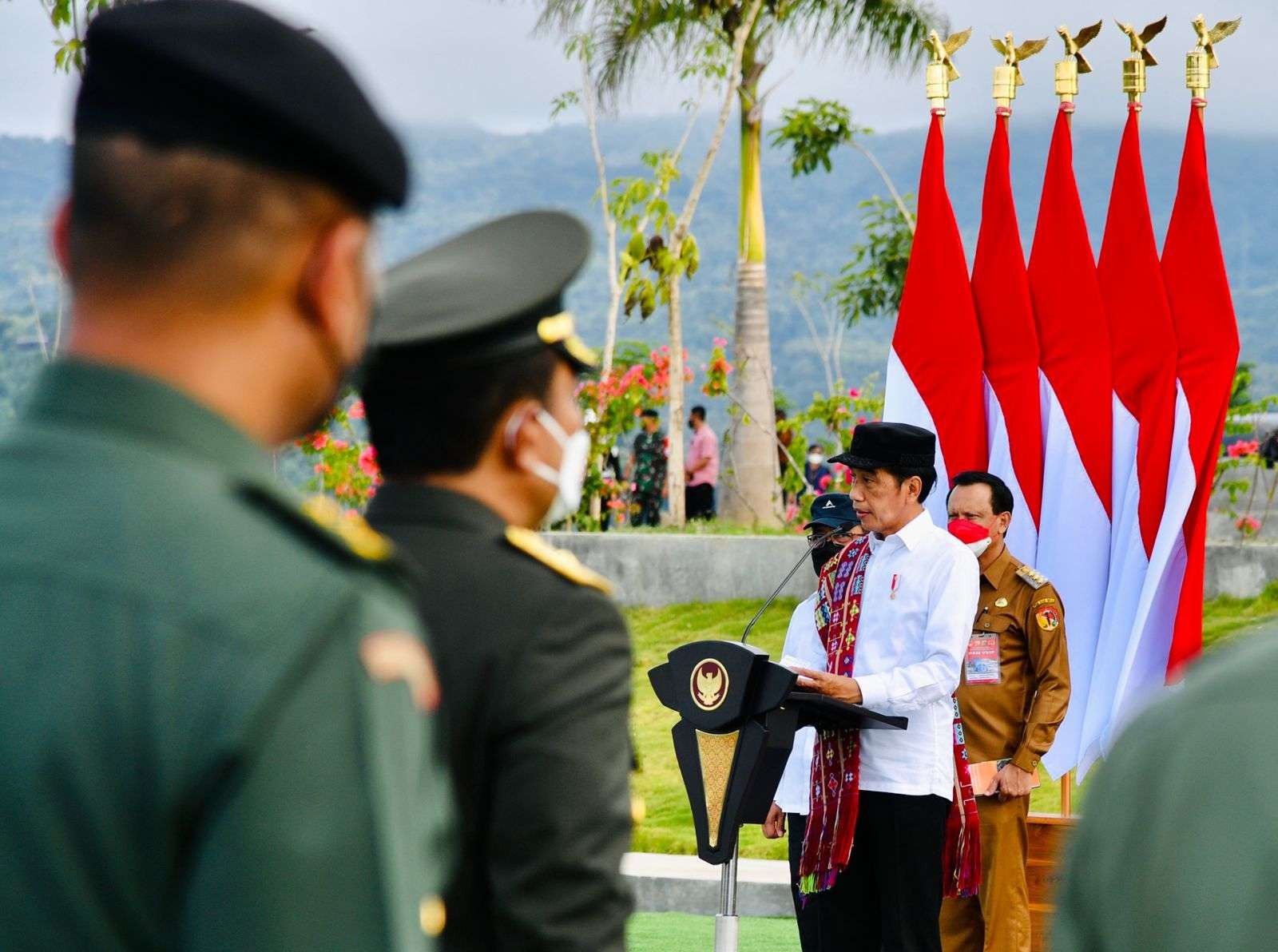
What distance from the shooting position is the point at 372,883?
0.95 metres

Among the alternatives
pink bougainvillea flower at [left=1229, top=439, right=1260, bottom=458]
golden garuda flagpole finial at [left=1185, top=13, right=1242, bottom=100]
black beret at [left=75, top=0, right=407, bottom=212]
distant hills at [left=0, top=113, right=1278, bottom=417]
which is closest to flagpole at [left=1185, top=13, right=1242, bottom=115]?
golden garuda flagpole finial at [left=1185, top=13, right=1242, bottom=100]

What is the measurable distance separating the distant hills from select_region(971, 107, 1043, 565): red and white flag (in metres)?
110

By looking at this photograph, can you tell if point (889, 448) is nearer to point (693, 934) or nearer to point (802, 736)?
point (802, 736)

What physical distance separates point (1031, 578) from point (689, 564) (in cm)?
662

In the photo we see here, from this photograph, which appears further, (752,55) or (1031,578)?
(752,55)

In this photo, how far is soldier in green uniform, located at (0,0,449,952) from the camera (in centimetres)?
92

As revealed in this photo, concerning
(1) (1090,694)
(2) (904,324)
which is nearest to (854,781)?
(1) (1090,694)

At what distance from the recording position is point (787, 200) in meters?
176

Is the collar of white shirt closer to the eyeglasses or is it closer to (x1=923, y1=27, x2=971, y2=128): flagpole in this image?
the eyeglasses

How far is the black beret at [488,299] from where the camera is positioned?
192cm

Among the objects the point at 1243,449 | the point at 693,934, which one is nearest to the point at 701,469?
the point at 1243,449

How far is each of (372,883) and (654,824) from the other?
864cm

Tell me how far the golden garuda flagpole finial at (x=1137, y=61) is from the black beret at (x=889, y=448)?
10.4 feet

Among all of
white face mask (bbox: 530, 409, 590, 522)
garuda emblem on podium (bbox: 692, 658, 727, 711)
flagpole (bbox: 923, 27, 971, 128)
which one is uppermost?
flagpole (bbox: 923, 27, 971, 128)
